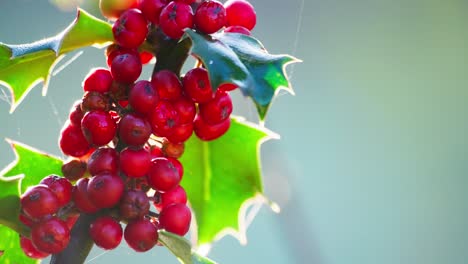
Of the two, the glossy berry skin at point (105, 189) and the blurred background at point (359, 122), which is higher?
the glossy berry skin at point (105, 189)

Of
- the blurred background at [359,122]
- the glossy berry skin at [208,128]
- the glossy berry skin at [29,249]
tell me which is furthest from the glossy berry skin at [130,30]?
the blurred background at [359,122]

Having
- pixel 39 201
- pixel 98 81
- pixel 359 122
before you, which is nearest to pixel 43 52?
pixel 98 81

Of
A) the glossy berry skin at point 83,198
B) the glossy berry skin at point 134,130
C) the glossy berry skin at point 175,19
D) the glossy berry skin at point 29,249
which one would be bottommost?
the glossy berry skin at point 29,249

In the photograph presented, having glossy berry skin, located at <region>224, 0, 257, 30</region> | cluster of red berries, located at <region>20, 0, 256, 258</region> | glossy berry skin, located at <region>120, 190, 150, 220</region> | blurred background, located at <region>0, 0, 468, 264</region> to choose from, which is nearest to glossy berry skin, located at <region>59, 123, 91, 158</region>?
cluster of red berries, located at <region>20, 0, 256, 258</region>

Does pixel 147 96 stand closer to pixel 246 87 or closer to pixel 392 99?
pixel 246 87

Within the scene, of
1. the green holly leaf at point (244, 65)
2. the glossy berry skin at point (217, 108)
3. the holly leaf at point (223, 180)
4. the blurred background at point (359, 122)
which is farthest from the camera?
the blurred background at point (359, 122)

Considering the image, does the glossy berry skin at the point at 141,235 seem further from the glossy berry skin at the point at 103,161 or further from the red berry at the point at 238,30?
the red berry at the point at 238,30

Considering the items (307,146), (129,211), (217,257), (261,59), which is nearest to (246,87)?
(261,59)

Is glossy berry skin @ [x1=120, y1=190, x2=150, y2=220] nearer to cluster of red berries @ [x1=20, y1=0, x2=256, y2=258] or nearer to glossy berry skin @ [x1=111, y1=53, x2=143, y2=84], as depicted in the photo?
cluster of red berries @ [x1=20, y1=0, x2=256, y2=258]
